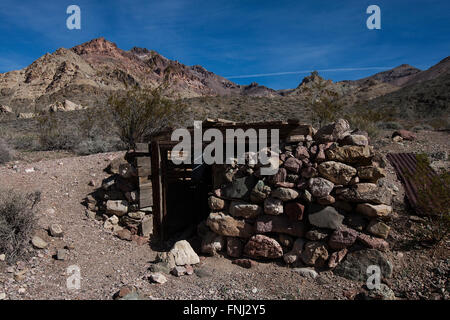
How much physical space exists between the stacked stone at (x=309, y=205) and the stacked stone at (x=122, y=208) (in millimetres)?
1583

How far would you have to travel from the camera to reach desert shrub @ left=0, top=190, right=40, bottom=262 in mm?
3920

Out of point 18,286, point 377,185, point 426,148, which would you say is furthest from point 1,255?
point 426,148

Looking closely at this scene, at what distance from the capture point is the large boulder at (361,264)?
3607 mm

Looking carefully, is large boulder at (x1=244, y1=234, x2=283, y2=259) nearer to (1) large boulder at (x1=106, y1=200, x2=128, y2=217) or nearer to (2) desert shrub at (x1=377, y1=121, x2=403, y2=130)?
(1) large boulder at (x1=106, y1=200, x2=128, y2=217)

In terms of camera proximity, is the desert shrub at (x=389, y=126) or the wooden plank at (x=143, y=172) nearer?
the wooden plank at (x=143, y=172)

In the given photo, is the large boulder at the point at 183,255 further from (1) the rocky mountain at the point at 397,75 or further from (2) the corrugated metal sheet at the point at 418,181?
(1) the rocky mountain at the point at 397,75

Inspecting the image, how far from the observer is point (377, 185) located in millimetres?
4000

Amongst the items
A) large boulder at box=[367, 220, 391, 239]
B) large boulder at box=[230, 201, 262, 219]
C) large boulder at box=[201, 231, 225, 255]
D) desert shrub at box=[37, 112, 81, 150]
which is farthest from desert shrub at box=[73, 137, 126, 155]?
large boulder at box=[367, 220, 391, 239]

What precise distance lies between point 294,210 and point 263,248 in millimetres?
714

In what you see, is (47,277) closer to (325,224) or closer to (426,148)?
(325,224)

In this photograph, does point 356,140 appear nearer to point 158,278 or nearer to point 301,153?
point 301,153

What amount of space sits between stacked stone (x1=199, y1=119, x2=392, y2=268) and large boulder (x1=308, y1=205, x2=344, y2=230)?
13mm

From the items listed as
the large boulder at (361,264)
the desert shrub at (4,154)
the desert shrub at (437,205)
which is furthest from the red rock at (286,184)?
the desert shrub at (4,154)
